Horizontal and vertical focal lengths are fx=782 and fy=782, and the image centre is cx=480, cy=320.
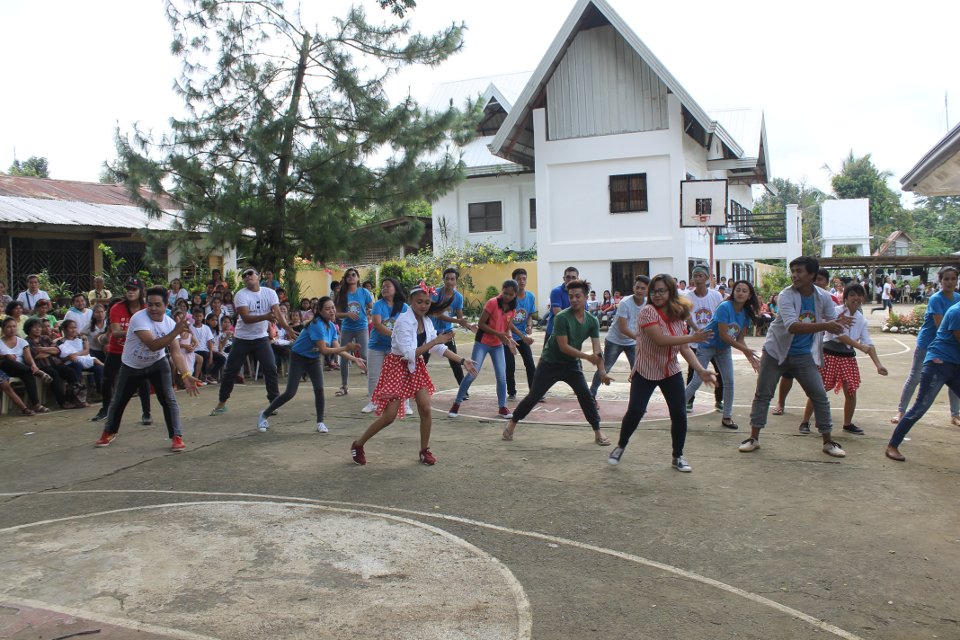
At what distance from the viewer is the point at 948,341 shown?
712 cm

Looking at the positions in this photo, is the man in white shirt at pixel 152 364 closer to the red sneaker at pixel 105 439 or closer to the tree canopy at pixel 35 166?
the red sneaker at pixel 105 439

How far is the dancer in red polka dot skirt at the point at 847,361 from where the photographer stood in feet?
27.5

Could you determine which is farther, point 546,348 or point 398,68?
point 398,68

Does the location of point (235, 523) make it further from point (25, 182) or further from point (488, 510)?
point (25, 182)

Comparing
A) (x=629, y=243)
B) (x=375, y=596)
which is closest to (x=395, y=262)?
(x=629, y=243)

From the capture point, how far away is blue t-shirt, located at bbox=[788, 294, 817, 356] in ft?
24.2

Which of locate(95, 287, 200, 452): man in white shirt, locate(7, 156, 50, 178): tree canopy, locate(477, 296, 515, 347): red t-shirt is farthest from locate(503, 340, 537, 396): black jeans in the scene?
locate(7, 156, 50, 178): tree canopy

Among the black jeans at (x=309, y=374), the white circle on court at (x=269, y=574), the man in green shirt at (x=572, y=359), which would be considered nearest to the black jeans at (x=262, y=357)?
the black jeans at (x=309, y=374)

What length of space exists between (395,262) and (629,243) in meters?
8.57

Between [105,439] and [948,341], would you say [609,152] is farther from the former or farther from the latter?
[105,439]

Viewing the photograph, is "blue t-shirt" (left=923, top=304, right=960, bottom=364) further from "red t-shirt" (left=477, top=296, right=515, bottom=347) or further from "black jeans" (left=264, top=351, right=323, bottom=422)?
"black jeans" (left=264, top=351, right=323, bottom=422)

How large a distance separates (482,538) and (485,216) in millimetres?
28992

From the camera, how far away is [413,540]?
5.15 meters

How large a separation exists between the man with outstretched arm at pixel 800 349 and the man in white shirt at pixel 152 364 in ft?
18.8
